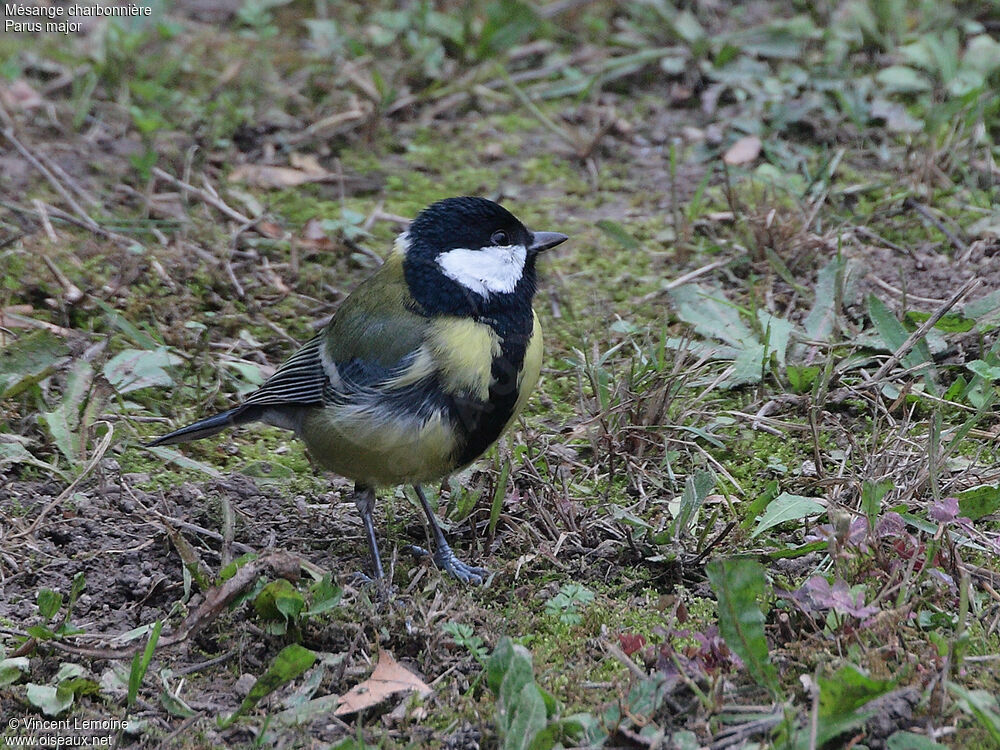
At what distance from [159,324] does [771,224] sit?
261cm

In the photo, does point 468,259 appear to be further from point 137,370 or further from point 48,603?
point 48,603

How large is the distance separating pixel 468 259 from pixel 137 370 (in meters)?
1.46

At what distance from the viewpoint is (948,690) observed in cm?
253

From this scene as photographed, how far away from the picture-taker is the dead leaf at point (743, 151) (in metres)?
5.64

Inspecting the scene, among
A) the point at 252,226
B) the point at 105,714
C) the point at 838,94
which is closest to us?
the point at 105,714

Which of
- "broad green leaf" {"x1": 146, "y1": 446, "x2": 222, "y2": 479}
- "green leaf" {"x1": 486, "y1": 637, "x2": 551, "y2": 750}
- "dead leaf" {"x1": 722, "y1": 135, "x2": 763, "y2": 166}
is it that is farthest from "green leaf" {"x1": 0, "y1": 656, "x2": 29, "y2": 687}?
"dead leaf" {"x1": 722, "y1": 135, "x2": 763, "y2": 166}

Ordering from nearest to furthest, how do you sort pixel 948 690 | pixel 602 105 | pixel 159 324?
1. pixel 948 690
2. pixel 159 324
3. pixel 602 105

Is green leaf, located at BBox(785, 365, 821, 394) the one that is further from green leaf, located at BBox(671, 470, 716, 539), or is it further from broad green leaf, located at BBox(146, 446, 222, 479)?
broad green leaf, located at BBox(146, 446, 222, 479)

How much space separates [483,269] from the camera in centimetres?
370

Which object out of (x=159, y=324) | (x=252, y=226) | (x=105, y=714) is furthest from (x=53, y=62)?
(x=105, y=714)

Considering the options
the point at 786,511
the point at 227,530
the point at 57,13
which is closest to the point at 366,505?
the point at 227,530

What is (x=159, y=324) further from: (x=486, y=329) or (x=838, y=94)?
(x=838, y=94)

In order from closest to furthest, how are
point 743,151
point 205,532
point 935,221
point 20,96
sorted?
point 205,532, point 935,221, point 743,151, point 20,96

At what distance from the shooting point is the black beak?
3.87m
